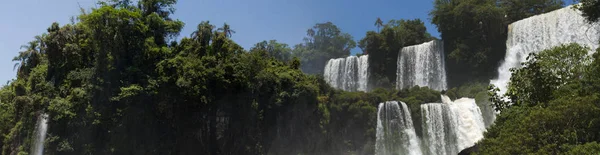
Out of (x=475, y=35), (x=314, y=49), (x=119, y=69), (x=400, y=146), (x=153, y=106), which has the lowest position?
(x=400, y=146)

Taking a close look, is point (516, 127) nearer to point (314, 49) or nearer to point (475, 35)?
point (475, 35)

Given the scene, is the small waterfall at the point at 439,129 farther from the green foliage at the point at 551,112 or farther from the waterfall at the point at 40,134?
the waterfall at the point at 40,134

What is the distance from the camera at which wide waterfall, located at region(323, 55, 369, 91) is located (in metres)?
42.5

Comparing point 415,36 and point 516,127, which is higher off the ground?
point 415,36

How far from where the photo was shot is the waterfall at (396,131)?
3127cm

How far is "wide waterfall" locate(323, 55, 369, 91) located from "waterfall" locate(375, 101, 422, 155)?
10221 millimetres

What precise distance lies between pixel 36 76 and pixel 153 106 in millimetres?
9390

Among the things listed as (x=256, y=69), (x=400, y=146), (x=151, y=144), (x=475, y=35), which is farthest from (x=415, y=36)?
(x=151, y=144)

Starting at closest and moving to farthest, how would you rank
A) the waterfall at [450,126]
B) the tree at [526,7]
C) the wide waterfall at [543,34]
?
1. the waterfall at [450,126]
2. the wide waterfall at [543,34]
3. the tree at [526,7]

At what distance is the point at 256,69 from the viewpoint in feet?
99.8

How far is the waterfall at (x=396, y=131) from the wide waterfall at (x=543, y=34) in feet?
24.6

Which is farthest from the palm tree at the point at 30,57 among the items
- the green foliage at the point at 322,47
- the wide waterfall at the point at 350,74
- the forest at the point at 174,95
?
the green foliage at the point at 322,47

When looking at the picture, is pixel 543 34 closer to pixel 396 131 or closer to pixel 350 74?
pixel 396 131

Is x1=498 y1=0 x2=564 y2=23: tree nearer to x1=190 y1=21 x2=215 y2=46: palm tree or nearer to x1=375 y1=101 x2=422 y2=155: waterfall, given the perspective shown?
x1=375 y1=101 x2=422 y2=155: waterfall
